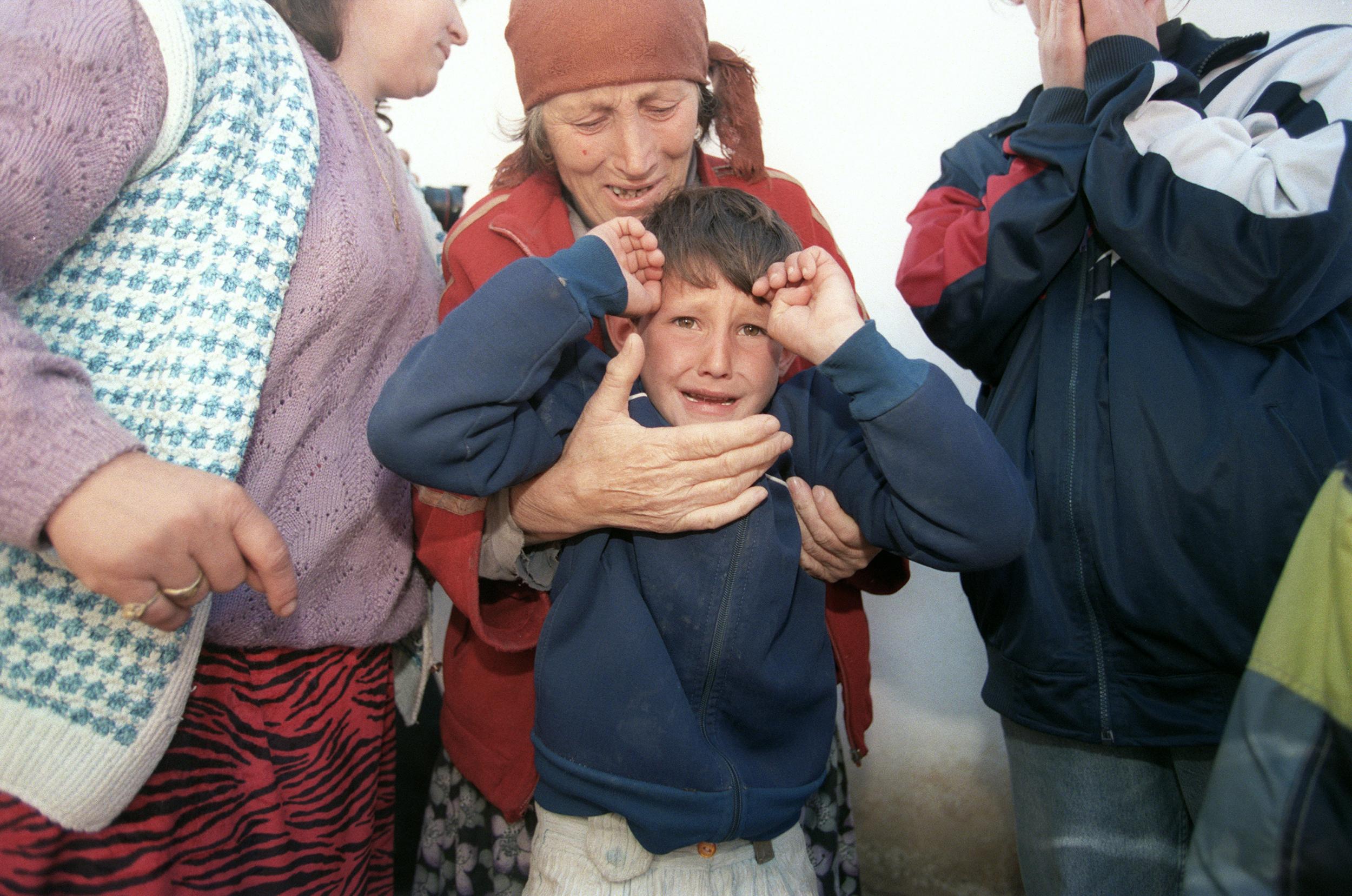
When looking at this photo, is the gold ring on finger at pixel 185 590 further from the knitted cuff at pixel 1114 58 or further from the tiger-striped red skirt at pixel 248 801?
the knitted cuff at pixel 1114 58

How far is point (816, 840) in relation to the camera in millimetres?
1692

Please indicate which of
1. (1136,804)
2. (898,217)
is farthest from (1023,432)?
(898,217)

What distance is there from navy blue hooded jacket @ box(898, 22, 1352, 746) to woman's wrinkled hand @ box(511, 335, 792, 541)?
0.48 m

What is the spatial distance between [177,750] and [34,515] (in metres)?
0.47

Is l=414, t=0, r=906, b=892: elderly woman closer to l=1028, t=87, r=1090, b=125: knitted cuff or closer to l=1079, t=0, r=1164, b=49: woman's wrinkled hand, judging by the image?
l=1028, t=87, r=1090, b=125: knitted cuff

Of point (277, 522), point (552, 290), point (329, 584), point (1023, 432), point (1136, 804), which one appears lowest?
point (1136, 804)

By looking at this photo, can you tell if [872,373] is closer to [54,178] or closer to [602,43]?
[602,43]

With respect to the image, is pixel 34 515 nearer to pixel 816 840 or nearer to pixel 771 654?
pixel 771 654

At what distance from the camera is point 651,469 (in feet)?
4.25

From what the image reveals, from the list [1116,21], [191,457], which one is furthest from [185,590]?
[1116,21]

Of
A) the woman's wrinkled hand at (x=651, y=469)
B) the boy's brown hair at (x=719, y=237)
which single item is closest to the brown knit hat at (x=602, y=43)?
the boy's brown hair at (x=719, y=237)

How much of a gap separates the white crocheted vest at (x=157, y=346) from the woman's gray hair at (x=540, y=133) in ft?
1.85

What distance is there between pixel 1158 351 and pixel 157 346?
1.44 m

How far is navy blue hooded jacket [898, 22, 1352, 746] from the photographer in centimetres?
124
